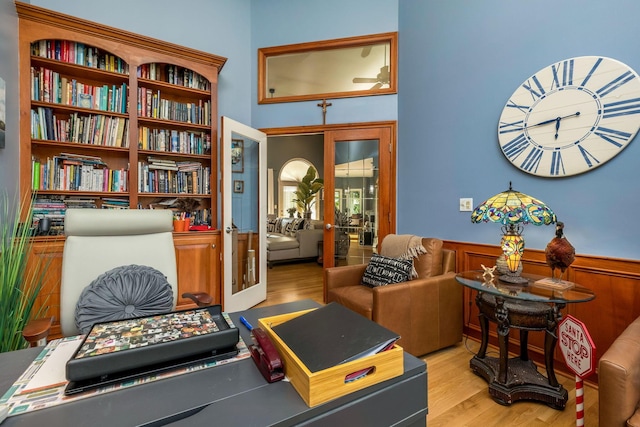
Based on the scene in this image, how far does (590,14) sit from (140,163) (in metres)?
3.73

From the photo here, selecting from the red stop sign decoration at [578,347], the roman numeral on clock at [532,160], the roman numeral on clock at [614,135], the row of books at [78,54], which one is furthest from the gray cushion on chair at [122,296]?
the roman numeral on clock at [614,135]

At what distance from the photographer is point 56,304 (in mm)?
2346

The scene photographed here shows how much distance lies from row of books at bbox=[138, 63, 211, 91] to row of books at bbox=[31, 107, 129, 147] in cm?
54

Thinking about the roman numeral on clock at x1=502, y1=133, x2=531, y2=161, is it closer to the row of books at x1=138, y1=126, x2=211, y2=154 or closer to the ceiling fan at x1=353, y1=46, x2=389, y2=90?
the ceiling fan at x1=353, y1=46, x2=389, y2=90

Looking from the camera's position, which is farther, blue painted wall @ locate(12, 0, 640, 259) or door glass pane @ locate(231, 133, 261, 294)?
door glass pane @ locate(231, 133, 261, 294)

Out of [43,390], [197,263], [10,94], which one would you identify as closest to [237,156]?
[197,263]

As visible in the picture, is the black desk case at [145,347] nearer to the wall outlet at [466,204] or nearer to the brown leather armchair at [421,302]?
the brown leather armchair at [421,302]

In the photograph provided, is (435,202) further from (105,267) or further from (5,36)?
(5,36)

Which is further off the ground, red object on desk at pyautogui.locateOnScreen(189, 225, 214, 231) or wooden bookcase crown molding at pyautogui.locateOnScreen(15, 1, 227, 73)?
wooden bookcase crown molding at pyautogui.locateOnScreen(15, 1, 227, 73)

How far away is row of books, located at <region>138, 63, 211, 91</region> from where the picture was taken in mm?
2959

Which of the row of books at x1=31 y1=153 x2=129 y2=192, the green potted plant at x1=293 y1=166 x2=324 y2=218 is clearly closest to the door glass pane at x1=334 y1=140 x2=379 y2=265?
the row of books at x1=31 y1=153 x2=129 y2=192

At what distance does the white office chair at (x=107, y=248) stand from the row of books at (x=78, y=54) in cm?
190

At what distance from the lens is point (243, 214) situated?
3.33 m

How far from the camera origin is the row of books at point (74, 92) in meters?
2.50
